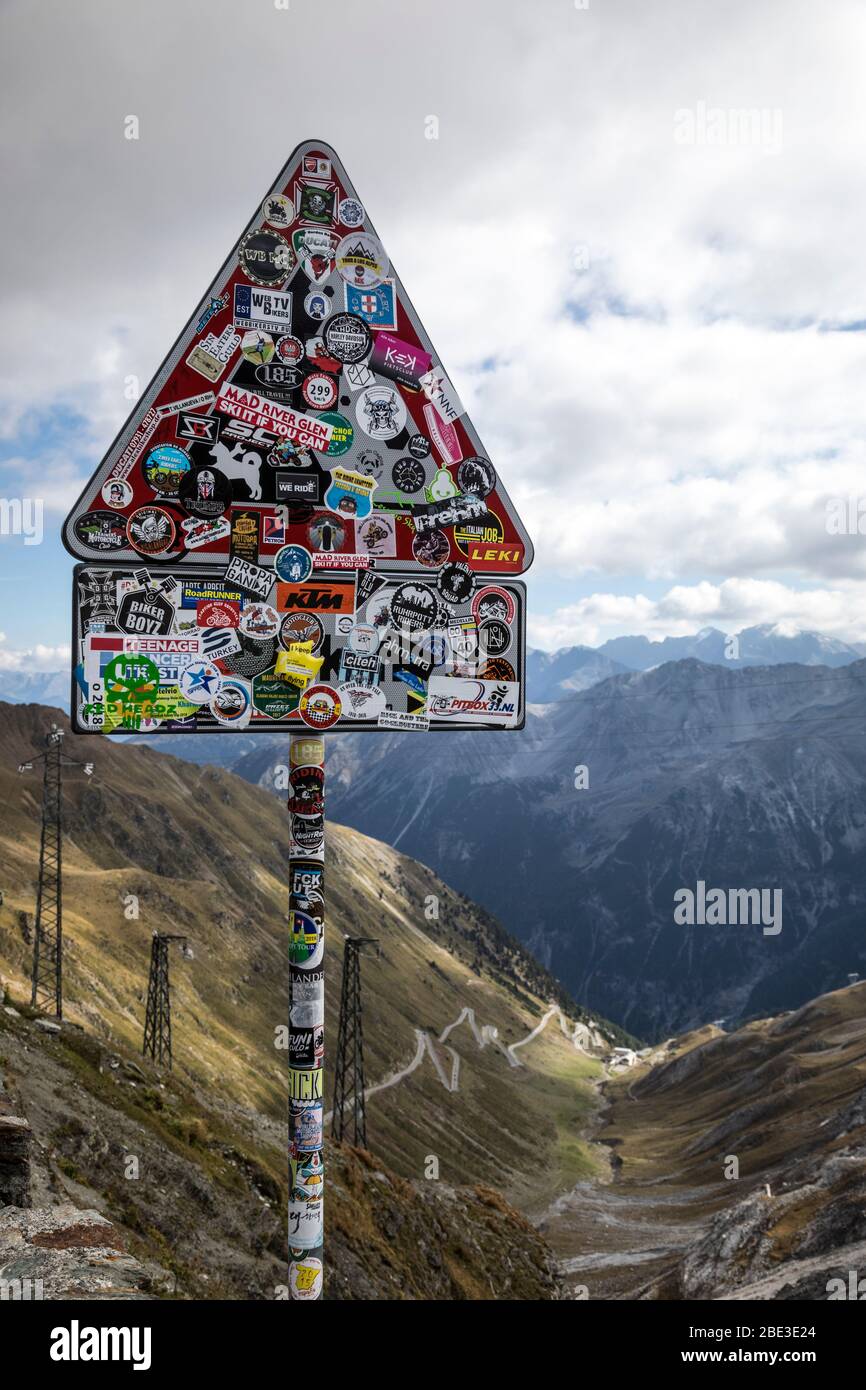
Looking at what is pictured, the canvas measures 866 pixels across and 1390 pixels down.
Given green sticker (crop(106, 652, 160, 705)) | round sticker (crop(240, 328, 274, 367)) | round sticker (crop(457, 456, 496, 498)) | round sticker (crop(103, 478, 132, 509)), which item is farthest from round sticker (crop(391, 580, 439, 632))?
round sticker (crop(103, 478, 132, 509))

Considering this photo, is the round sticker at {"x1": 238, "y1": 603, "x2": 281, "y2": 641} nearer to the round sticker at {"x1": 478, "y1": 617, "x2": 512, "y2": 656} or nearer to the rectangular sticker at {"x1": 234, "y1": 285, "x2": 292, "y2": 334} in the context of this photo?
the round sticker at {"x1": 478, "y1": 617, "x2": 512, "y2": 656}

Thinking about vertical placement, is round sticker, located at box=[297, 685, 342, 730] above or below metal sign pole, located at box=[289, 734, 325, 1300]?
above

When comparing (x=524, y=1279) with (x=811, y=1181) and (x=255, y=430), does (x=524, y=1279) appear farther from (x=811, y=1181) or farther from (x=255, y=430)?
(x=255, y=430)

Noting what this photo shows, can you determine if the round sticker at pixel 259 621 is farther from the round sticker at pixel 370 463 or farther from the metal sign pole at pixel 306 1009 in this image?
the round sticker at pixel 370 463

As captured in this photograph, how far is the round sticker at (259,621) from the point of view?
7.00 m

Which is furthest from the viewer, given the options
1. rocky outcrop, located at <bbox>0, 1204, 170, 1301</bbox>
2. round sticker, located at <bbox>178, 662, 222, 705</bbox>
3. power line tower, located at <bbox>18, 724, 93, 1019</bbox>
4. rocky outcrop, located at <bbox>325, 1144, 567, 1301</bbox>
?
power line tower, located at <bbox>18, 724, 93, 1019</bbox>

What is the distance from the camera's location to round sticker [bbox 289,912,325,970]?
7.11 m

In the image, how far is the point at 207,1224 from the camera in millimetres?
20266

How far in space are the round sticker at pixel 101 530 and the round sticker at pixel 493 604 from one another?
301cm

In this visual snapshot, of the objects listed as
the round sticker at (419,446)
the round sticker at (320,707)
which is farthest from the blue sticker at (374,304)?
the round sticker at (320,707)

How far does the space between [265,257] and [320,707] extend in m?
3.77

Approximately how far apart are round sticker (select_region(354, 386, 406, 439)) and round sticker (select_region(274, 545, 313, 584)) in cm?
118

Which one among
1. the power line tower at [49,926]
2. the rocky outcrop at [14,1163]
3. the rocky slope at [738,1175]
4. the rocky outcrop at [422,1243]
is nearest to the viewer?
the rocky outcrop at [14,1163]

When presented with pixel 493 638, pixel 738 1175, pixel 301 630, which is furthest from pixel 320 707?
pixel 738 1175
